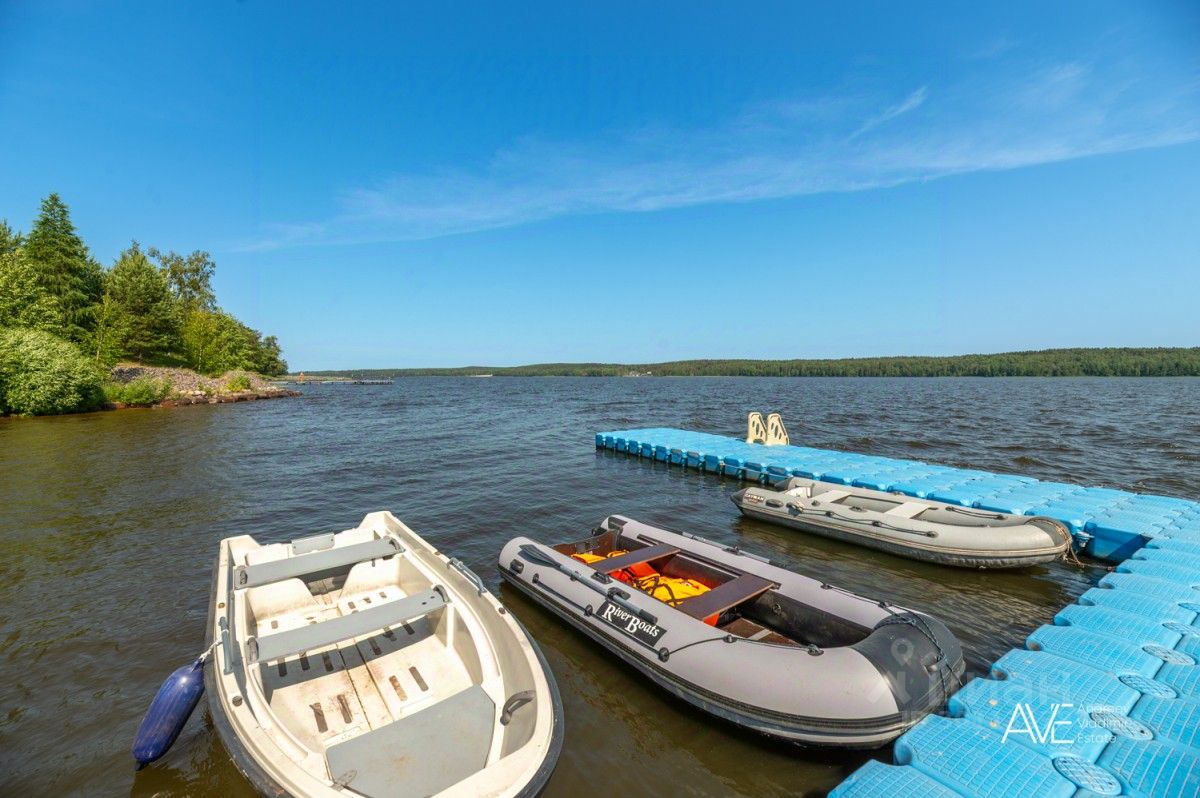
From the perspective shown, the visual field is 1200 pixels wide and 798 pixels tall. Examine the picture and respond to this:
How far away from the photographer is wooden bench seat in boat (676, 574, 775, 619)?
6.51m

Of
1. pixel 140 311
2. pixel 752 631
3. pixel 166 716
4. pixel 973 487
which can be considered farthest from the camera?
pixel 140 311

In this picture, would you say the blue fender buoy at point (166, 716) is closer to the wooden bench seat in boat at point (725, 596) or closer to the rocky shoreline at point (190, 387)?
the wooden bench seat in boat at point (725, 596)

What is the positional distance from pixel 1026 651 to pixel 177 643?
1166 centimetres

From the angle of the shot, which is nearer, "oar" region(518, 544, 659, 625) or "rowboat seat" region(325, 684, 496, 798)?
"rowboat seat" region(325, 684, 496, 798)

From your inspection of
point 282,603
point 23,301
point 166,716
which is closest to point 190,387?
point 23,301

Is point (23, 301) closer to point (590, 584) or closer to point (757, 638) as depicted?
point (590, 584)

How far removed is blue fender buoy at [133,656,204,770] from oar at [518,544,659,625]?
4.64 m

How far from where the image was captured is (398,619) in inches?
222

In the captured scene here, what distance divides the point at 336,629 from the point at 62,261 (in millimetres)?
66810

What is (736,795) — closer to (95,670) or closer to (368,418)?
(95,670)

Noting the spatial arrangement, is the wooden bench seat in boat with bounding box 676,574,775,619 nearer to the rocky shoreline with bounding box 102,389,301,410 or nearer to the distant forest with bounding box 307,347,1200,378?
the rocky shoreline with bounding box 102,389,301,410

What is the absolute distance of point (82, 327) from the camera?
4678 centimetres

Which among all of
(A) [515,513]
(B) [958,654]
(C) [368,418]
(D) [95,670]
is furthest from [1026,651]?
(C) [368,418]

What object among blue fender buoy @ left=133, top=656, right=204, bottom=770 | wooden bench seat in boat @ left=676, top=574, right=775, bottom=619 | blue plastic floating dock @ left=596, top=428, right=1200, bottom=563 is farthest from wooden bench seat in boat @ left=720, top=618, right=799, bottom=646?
blue plastic floating dock @ left=596, top=428, right=1200, bottom=563
